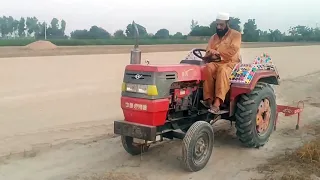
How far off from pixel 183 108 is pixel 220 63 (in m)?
0.90

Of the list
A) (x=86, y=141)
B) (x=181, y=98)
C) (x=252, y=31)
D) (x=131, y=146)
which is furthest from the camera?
(x=252, y=31)

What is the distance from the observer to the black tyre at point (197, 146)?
5223 mm

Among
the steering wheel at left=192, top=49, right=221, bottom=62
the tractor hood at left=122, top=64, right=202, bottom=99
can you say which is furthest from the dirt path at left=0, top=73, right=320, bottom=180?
the steering wheel at left=192, top=49, right=221, bottom=62

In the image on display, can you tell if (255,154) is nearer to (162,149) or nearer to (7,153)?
(162,149)

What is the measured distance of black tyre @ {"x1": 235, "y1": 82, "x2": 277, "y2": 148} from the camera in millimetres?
6148

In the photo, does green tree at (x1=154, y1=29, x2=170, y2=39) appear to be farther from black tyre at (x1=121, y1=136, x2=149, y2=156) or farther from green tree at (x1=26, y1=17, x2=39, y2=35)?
black tyre at (x1=121, y1=136, x2=149, y2=156)

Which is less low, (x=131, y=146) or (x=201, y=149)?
(x=201, y=149)

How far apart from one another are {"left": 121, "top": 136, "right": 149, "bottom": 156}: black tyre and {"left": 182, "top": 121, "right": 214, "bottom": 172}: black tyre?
85 cm

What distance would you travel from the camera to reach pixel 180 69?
556 cm

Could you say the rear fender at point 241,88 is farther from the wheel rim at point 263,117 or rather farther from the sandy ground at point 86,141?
the sandy ground at point 86,141

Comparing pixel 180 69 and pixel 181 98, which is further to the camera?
pixel 181 98

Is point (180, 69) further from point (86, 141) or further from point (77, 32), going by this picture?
point (77, 32)

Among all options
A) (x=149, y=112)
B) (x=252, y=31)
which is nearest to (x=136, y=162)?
A: (x=149, y=112)

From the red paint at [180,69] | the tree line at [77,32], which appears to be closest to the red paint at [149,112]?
the red paint at [180,69]
